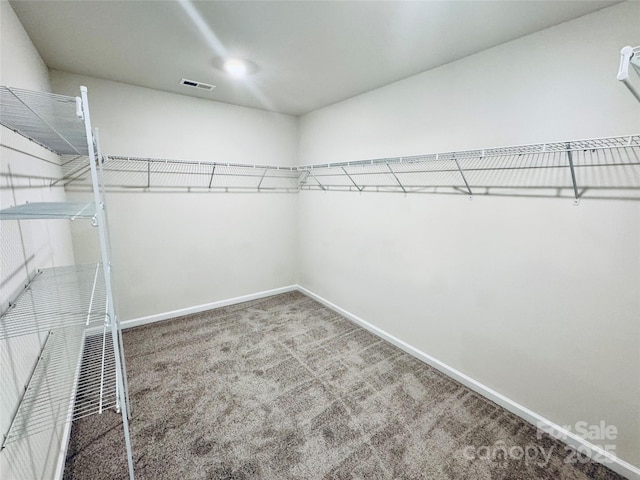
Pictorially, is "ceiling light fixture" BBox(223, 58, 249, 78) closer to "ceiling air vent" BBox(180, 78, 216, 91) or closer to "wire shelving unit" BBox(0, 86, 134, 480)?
"ceiling air vent" BBox(180, 78, 216, 91)

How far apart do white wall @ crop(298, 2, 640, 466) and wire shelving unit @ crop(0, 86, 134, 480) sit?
207 centimetres

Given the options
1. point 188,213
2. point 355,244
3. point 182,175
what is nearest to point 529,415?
point 355,244

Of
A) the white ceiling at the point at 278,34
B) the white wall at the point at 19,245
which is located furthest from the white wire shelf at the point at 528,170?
the white wall at the point at 19,245

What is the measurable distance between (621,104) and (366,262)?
2.02 metres

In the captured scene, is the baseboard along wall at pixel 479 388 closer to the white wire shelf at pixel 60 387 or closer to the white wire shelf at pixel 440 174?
the white wire shelf at pixel 60 387

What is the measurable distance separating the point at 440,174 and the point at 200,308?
2.81 meters

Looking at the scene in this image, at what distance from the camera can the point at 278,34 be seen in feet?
5.68

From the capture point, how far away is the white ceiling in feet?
4.84

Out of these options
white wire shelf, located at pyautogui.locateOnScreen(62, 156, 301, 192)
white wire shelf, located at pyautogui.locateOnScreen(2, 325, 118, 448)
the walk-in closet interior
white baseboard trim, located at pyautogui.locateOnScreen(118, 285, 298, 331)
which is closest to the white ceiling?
the walk-in closet interior

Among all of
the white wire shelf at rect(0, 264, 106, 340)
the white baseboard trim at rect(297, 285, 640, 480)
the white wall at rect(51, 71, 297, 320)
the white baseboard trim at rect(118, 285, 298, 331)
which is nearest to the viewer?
the white wire shelf at rect(0, 264, 106, 340)

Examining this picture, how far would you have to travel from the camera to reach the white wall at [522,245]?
1471 mm

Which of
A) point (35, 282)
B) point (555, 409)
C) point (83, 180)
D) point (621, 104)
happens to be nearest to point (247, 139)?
point (83, 180)

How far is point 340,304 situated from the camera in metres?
3.33

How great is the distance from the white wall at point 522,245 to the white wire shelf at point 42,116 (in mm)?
2135
